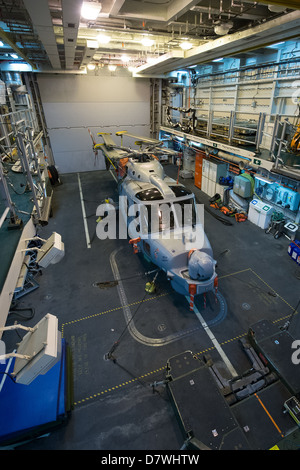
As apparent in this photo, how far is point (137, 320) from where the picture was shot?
7.11 metres

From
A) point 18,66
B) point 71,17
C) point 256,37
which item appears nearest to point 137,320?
point 71,17

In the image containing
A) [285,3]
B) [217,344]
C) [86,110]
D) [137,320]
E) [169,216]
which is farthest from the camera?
[86,110]

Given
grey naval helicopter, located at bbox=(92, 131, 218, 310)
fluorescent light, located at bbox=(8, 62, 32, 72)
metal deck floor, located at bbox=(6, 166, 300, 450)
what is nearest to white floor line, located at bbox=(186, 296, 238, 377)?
metal deck floor, located at bbox=(6, 166, 300, 450)

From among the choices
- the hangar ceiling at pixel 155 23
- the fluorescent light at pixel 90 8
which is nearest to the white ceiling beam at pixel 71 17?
the hangar ceiling at pixel 155 23

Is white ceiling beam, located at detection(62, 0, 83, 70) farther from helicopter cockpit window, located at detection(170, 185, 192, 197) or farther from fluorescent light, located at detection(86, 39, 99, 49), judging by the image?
helicopter cockpit window, located at detection(170, 185, 192, 197)

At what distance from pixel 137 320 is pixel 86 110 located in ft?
58.5

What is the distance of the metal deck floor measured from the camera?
4.80 meters

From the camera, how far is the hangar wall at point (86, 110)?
59.4 ft

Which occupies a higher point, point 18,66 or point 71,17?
point 18,66

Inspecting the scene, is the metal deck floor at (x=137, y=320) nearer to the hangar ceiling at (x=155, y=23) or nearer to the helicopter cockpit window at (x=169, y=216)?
the helicopter cockpit window at (x=169, y=216)

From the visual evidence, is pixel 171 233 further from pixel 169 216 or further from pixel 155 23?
pixel 155 23

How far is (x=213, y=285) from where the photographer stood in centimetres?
684
